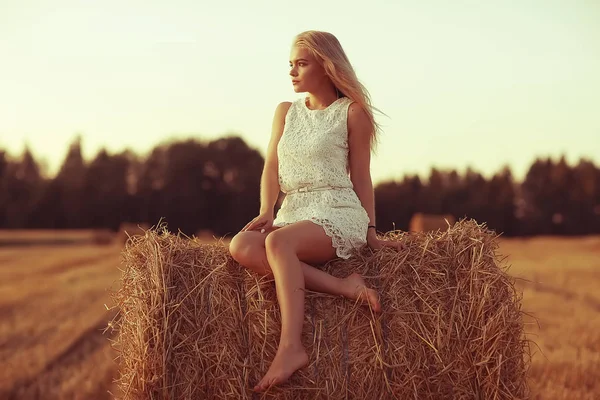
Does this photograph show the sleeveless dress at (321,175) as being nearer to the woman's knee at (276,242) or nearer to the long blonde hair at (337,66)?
the long blonde hair at (337,66)

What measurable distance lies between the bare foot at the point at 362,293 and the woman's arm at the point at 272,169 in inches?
24.2

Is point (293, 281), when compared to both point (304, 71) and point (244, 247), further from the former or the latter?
point (304, 71)

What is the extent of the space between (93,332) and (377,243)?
4.29m

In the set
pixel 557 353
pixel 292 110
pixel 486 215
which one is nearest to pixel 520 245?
pixel 486 215

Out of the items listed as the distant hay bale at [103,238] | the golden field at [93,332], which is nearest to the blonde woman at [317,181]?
the golden field at [93,332]

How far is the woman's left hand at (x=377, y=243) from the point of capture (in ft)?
11.2

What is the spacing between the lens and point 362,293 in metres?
3.12

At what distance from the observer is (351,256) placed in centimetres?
339

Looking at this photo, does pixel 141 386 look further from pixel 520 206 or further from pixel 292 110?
pixel 520 206

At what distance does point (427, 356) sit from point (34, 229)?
1061 inches

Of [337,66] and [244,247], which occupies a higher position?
[337,66]

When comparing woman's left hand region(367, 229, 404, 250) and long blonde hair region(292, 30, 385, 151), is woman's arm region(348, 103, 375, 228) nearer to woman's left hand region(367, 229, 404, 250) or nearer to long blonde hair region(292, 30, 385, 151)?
long blonde hair region(292, 30, 385, 151)

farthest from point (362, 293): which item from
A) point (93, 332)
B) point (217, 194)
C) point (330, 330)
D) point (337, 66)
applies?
point (217, 194)

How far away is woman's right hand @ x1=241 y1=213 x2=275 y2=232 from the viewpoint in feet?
11.1
